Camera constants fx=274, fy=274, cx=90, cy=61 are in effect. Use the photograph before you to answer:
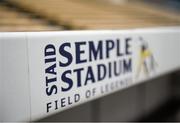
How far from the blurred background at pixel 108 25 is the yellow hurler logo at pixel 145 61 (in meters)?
0.16

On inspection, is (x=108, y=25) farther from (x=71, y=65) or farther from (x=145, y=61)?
(x=71, y=65)

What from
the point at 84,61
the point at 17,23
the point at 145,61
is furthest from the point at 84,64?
the point at 145,61

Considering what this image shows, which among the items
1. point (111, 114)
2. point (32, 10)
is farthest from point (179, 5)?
point (32, 10)

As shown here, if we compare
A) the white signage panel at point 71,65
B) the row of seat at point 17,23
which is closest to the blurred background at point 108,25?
the row of seat at point 17,23

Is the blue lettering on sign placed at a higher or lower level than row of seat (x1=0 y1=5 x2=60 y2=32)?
lower

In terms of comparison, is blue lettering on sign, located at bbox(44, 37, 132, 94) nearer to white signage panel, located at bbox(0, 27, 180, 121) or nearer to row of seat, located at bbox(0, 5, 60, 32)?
white signage panel, located at bbox(0, 27, 180, 121)

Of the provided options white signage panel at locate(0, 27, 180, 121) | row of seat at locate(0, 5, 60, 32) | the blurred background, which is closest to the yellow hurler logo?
white signage panel at locate(0, 27, 180, 121)

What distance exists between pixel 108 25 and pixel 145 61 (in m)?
0.28

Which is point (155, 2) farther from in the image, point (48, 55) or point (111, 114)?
point (48, 55)

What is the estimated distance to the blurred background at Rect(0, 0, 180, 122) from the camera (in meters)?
1.27

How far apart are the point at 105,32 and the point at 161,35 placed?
0.48 metres

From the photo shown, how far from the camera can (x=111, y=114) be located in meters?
1.90

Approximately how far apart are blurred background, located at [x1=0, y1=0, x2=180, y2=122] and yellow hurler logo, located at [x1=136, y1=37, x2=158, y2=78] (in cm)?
16

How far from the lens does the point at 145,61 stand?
129 cm
